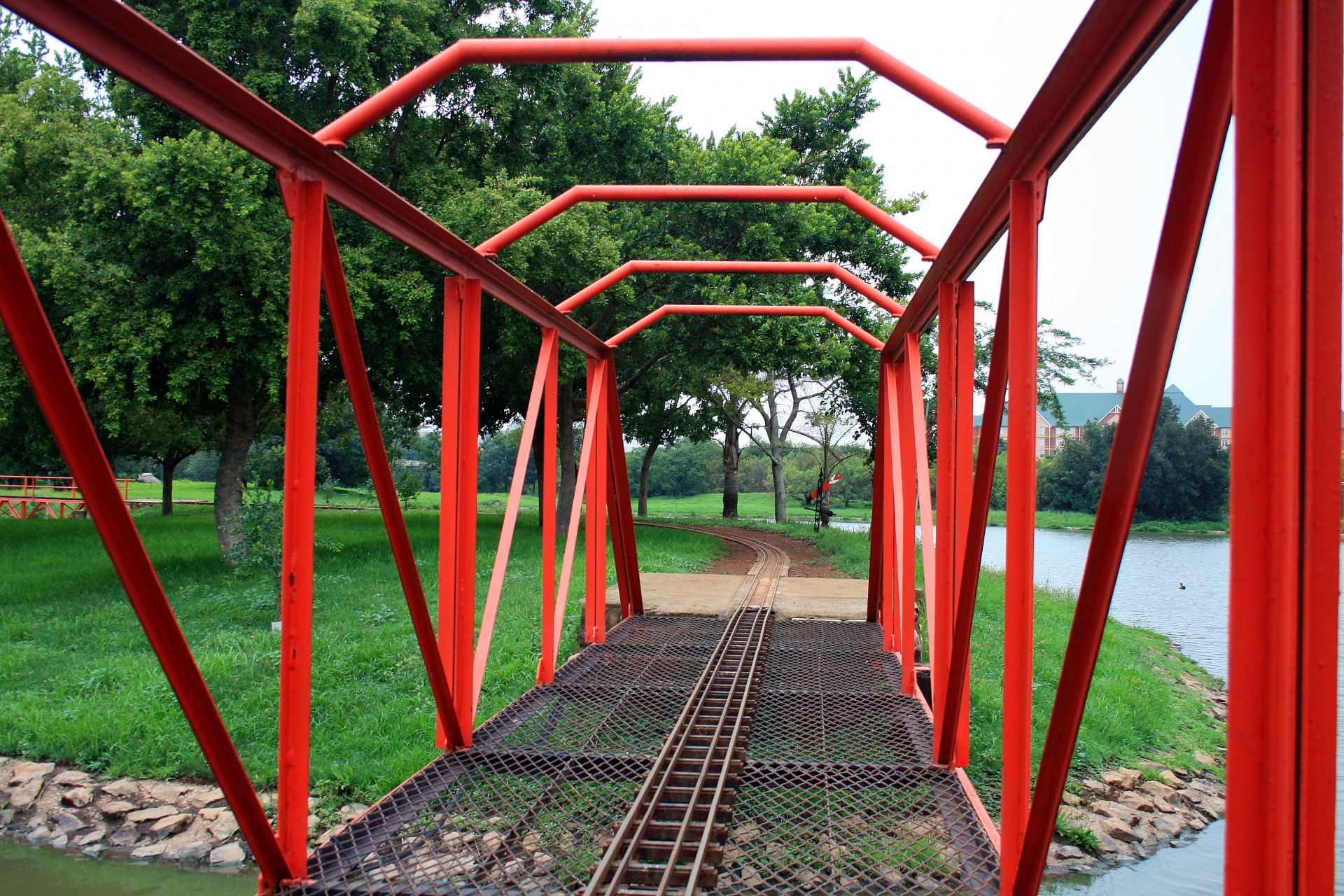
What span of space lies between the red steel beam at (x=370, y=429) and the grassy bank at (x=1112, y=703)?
3.99 m

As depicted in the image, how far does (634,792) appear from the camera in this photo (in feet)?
14.3

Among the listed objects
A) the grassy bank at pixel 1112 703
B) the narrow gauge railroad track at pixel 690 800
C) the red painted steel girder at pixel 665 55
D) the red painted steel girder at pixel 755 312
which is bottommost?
the grassy bank at pixel 1112 703

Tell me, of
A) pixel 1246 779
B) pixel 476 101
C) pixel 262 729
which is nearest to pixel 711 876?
pixel 1246 779

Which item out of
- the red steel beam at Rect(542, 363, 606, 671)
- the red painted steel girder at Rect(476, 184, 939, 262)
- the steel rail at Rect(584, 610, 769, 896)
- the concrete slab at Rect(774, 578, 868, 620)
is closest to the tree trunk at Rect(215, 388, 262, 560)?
the concrete slab at Rect(774, 578, 868, 620)

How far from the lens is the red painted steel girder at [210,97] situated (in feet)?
6.20

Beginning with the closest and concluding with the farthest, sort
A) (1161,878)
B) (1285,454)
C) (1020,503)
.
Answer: (1285,454) < (1020,503) < (1161,878)

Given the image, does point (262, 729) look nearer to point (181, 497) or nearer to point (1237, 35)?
point (1237, 35)

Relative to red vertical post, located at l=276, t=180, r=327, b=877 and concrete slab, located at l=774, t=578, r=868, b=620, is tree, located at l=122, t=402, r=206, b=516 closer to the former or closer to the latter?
concrete slab, located at l=774, t=578, r=868, b=620

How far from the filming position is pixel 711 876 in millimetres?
3240

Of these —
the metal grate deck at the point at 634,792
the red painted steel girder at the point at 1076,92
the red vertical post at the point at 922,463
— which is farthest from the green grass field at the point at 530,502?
the red painted steel girder at the point at 1076,92

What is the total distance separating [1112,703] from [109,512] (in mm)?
8926

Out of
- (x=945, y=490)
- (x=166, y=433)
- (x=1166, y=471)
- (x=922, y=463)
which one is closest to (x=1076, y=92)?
(x=945, y=490)

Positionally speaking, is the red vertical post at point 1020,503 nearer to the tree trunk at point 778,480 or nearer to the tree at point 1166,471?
the tree at point 1166,471

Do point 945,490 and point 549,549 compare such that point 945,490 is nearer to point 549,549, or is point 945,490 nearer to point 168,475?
point 549,549
